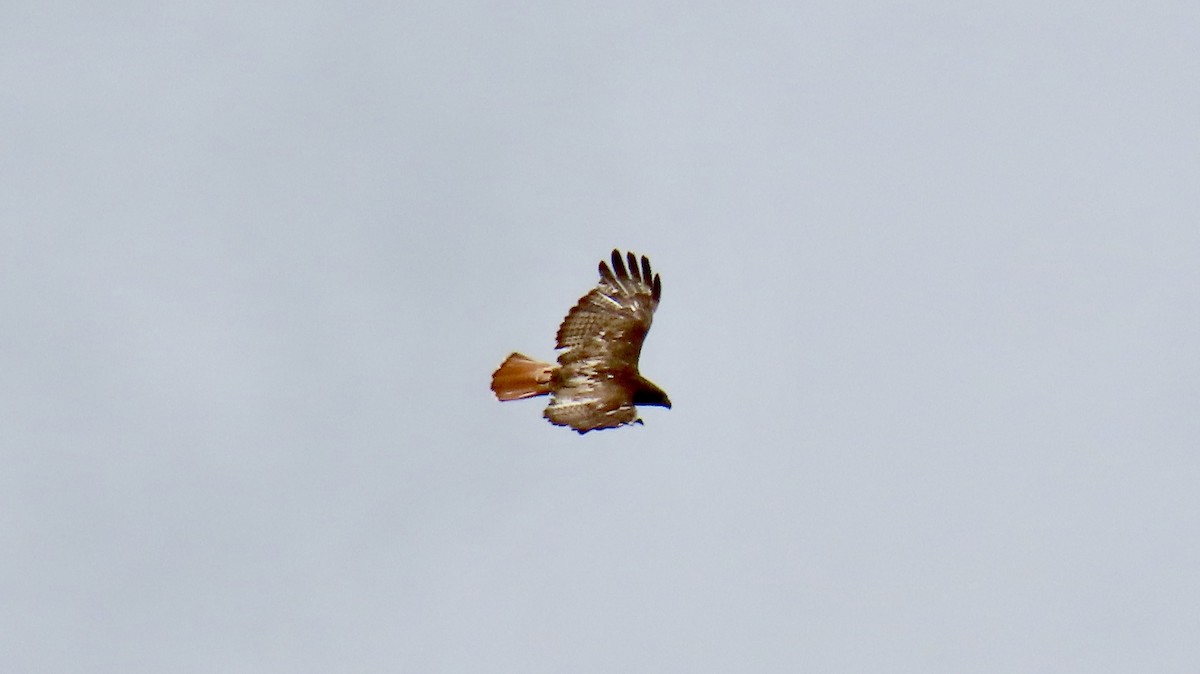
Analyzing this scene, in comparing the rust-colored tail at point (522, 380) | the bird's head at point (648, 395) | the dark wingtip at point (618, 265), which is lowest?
the bird's head at point (648, 395)

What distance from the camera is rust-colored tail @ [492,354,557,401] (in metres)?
23.2

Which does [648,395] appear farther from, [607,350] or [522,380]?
[522,380]

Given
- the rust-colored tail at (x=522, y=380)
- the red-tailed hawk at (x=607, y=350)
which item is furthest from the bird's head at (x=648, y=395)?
the rust-colored tail at (x=522, y=380)

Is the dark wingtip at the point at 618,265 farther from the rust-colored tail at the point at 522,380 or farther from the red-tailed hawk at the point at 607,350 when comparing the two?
the rust-colored tail at the point at 522,380

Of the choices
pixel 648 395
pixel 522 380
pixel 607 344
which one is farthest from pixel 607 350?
pixel 522 380

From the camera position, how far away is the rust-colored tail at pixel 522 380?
23.2 meters

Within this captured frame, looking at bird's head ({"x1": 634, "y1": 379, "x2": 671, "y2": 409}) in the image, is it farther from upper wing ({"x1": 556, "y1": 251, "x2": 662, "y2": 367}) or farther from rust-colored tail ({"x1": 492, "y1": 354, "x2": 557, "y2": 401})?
rust-colored tail ({"x1": 492, "y1": 354, "x2": 557, "y2": 401})

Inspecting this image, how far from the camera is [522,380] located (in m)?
23.4

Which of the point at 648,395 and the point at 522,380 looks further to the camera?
the point at 522,380

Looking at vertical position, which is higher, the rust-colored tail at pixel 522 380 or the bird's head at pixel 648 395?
the rust-colored tail at pixel 522 380

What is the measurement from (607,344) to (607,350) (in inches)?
2.5

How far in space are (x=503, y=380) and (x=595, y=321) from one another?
1.23 meters

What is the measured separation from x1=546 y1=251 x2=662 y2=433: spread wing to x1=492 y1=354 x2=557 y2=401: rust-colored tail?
0.21m

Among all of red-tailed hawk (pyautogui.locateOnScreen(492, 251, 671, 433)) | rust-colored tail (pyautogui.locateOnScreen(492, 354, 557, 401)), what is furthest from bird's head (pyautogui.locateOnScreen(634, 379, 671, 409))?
rust-colored tail (pyautogui.locateOnScreen(492, 354, 557, 401))
